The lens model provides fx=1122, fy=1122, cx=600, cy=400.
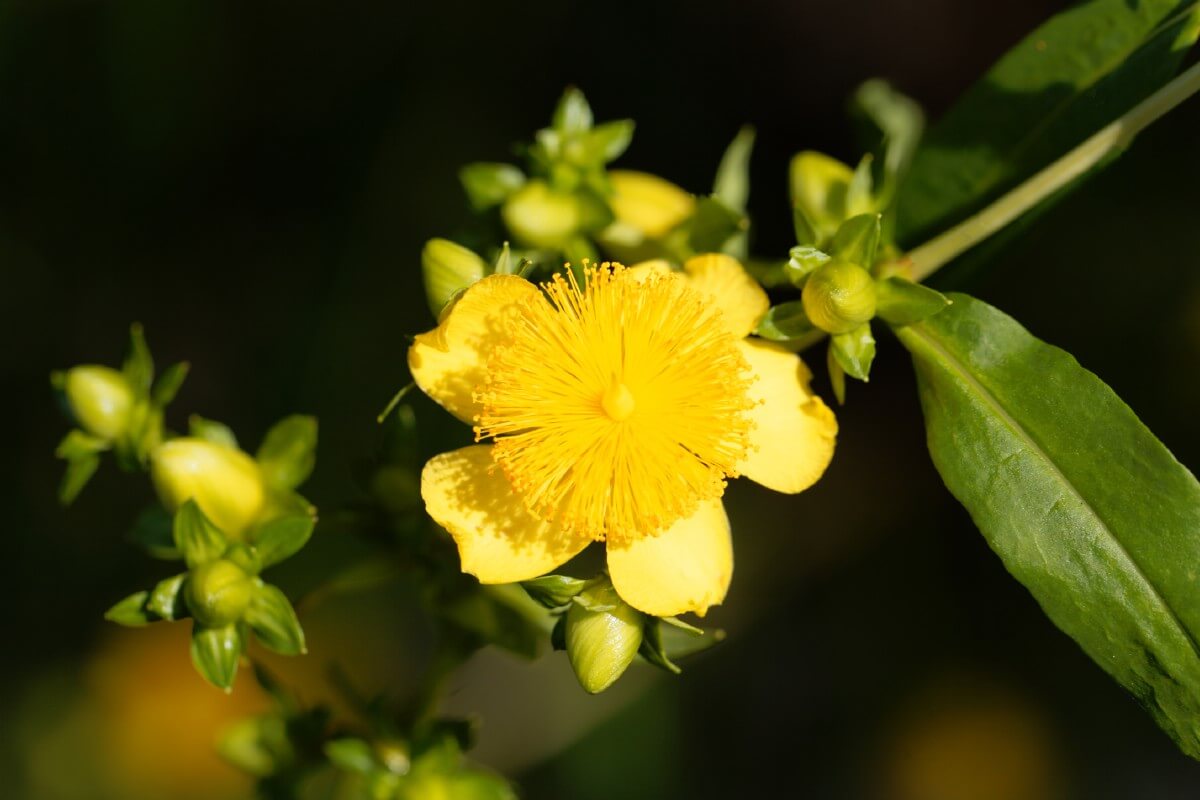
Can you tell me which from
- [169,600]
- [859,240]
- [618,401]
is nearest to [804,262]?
[859,240]

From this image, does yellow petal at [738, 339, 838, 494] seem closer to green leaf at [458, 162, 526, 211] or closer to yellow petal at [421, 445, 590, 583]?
yellow petal at [421, 445, 590, 583]

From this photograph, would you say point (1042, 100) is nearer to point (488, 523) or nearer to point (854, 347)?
point (854, 347)

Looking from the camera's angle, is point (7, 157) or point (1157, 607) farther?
point (7, 157)

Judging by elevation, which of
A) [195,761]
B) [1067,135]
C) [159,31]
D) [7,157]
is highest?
[1067,135]

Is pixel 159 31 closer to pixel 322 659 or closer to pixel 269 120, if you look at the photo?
pixel 269 120

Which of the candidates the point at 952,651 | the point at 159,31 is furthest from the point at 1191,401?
the point at 159,31

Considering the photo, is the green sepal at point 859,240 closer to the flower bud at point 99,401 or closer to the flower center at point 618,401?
the flower center at point 618,401

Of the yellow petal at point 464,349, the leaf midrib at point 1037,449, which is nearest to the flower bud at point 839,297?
the leaf midrib at point 1037,449
